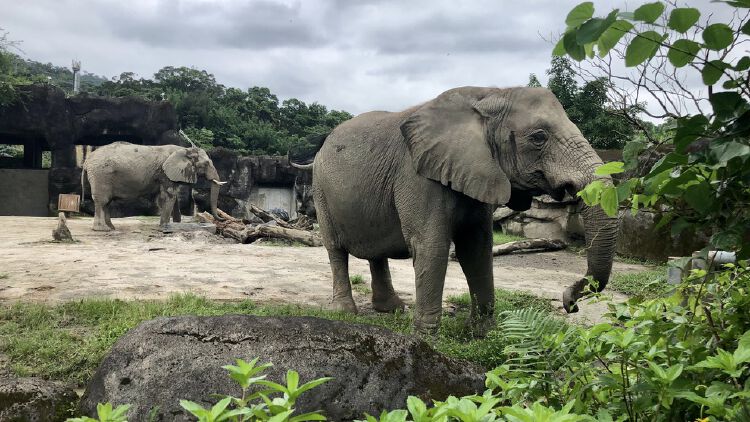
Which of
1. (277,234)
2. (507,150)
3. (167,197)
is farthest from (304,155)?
(167,197)

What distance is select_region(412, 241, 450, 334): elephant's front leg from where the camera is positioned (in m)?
5.09

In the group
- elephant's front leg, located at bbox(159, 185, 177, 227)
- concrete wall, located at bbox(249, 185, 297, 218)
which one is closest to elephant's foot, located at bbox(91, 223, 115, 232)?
elephant's front leg, located at bbox(159, 185, 177, 227)

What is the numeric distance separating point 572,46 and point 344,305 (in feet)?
17.4

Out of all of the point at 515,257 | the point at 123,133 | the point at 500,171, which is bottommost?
the point at 515,257

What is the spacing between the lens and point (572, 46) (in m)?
1.37

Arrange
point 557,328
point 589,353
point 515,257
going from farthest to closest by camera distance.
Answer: point 515,257, point 557,328, point 589,353

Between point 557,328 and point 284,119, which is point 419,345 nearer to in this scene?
point 557,328

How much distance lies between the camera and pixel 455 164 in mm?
4984

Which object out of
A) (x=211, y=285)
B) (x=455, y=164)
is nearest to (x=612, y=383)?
(x=455, y=164)

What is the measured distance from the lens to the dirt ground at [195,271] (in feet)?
22.5

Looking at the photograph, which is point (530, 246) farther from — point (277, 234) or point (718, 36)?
point (718, 36)

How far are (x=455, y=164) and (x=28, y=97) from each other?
24.1 meters

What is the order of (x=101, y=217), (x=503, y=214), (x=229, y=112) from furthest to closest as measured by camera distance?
(x=229, y=112)
(x=503, y=214)
(x=101, y=217)

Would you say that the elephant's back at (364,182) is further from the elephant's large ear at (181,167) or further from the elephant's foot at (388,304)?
the elephant's large ear at (181,167)
